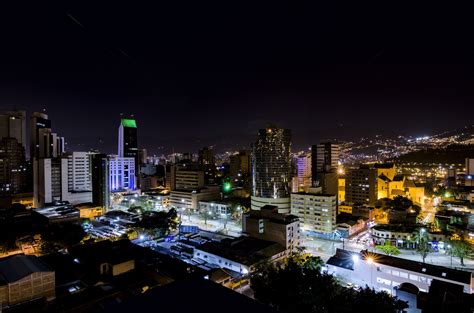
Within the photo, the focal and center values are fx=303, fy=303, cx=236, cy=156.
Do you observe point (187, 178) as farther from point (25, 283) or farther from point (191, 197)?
point (25, 283)

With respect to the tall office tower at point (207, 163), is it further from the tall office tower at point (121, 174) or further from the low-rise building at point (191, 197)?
the low-rise building at point (191, 197)

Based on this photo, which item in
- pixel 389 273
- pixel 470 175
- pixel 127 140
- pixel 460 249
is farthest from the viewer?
pixel 127 140

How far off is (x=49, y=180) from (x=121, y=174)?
8.37m

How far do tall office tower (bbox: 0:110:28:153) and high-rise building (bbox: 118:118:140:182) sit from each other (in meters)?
8.87

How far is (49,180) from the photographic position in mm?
18484

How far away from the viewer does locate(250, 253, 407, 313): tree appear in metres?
5.23


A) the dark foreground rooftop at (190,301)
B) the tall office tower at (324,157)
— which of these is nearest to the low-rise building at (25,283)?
the dark foreground rooftop at (190,301)

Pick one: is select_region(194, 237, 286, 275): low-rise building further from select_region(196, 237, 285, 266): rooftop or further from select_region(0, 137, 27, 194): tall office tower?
select_region(0, 137, 27, 194): tall office tower

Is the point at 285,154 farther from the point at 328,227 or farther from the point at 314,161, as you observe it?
the point at 314,161

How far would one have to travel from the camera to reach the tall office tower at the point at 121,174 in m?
26.3

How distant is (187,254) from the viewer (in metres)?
11.2

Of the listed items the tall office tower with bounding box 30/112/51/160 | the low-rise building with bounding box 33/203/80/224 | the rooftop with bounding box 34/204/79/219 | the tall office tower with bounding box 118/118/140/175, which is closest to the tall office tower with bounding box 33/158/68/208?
the rooftop with bounding box 34/204/79/219

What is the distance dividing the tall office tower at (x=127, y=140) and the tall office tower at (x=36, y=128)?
7593 millimetres

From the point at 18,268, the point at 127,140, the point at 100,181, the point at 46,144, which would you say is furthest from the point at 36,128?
the point at 18,268
